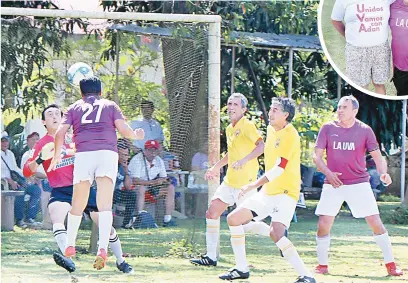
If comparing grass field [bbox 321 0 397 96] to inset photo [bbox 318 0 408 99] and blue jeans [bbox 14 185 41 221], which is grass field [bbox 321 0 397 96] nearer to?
inset photo [bbox 318 0 408 99]

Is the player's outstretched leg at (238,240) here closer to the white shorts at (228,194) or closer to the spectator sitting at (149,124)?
the white shorts at (228,194)

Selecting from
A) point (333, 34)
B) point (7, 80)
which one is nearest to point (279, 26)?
point (7, 80)

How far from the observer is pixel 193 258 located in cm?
Answer: 1323

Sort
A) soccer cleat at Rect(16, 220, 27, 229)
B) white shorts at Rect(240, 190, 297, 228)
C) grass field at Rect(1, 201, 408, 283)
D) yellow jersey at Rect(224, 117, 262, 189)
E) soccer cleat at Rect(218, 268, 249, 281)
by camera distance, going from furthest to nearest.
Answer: soccer cleat at Rect(16, 220, 27, 229), yellow jersey at Rect(224, 117, 262, 189), grass field at Rect(1, 201, 408, 283), soccer cleat at Rect(218, 268, 249, 281), white shorts at Rect(240, 190, 297, 228)

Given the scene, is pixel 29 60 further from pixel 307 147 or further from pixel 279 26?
pixel 307 147

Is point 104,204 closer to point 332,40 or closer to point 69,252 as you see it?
point 69,252

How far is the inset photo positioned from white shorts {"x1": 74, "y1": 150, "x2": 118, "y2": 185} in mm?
3263

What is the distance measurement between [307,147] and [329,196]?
15308 millimetres

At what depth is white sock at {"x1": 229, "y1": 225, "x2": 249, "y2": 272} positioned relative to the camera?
11.2 m

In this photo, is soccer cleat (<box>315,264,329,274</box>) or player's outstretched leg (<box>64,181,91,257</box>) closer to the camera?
player's outstretched leg (<box>64,181,91,257</box>)

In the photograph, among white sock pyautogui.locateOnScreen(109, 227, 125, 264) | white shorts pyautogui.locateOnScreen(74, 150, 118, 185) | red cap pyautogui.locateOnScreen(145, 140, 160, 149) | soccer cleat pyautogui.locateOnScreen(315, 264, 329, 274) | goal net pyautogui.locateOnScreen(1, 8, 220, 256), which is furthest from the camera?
red cap pyautogui.locateOnScreen(145, 140, 160, 149)

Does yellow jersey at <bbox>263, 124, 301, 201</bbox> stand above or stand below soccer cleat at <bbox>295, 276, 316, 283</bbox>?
above

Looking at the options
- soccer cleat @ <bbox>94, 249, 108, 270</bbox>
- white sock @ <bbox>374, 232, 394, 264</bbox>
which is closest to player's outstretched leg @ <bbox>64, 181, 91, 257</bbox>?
soccer cleat @ <bbox>94, 249, 108, 270</bbox>

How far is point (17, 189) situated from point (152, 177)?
2674 mm
